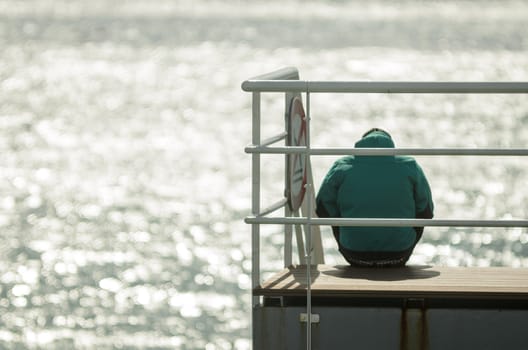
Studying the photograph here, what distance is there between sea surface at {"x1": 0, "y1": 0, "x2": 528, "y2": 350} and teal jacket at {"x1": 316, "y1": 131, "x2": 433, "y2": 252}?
48.2 ft

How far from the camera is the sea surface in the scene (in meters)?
24.4

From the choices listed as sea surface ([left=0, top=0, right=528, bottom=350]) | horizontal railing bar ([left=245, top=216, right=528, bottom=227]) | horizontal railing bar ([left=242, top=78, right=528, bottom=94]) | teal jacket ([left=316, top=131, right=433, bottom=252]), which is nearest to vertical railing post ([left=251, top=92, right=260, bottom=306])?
horizontal railing bar ([left=245, top=216, right=528, bottom=227])

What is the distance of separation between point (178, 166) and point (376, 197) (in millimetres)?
30272

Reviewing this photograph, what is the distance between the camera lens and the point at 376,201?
7094mm

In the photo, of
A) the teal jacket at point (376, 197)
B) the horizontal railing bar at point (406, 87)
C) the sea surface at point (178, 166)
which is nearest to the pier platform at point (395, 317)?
the teal jacket at point (376, 197)

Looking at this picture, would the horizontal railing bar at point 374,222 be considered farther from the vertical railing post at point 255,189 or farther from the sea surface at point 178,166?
the sea surface at point 178,166

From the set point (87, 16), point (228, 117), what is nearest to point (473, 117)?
point (228, 117)

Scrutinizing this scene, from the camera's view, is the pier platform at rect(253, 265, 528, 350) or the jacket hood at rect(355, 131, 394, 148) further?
the jacket hood at rect(355, 131, 394, 148)

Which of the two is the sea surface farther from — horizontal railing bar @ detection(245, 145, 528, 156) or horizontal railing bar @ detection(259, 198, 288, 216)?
horizontal railing bar @ detection(245, 145, 528, 156)

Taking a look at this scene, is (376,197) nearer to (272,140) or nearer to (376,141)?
(376,141)

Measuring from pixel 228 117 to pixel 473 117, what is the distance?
8.22 meters

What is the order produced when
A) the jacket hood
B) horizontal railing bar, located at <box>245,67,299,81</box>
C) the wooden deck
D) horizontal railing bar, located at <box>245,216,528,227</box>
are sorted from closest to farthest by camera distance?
horizontal railing bar, located at <box>245,216,528,227</box> → the wooden deck → horizontal railing bar, located at <box>245,67,299,81</box> → the jacket hood

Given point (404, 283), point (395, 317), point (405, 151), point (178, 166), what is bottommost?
point (178, 166)

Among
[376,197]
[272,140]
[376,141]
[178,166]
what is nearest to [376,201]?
[376,197]
